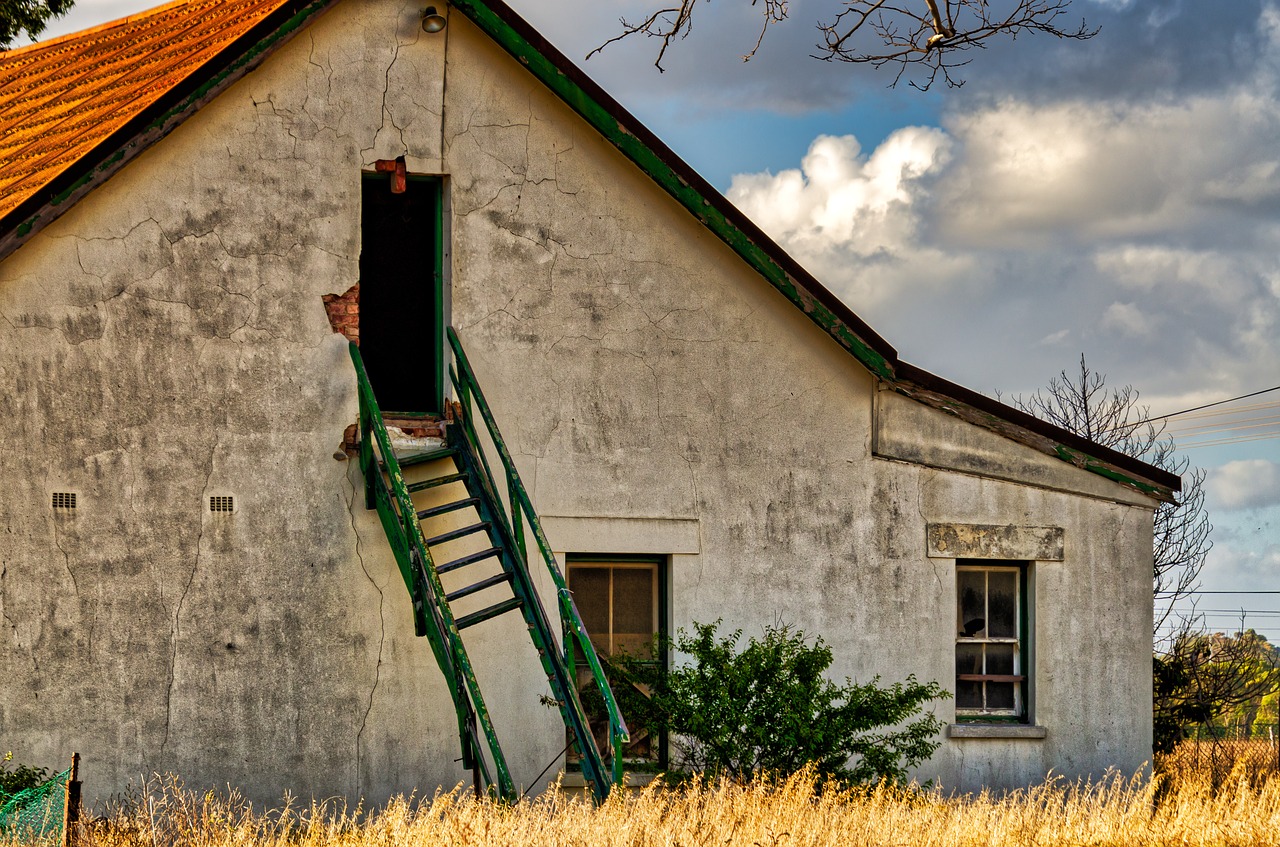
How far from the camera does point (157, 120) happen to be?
10.5 m

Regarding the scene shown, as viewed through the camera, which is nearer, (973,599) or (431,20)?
(431,20)

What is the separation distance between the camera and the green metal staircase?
9.70 metres

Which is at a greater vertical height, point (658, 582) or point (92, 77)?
point (92, 77)

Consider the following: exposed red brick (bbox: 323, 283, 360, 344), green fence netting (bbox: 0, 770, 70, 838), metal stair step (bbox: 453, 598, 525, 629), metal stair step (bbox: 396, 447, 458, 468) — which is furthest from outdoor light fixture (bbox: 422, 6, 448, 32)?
green fence netting (bbox: 0, 770, 70, 838)

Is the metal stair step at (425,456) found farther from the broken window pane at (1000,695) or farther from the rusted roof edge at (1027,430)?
the broken window pane at (1000,695)

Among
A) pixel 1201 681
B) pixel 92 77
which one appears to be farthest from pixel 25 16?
pixel 1201 681

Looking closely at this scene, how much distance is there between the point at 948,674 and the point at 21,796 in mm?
7170

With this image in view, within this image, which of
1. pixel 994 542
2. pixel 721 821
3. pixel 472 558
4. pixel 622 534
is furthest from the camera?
pixel 994 542

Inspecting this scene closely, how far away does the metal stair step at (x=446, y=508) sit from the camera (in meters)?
10.4

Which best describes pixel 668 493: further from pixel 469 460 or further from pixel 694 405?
pixel 469 460

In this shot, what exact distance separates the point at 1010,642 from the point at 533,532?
180 inches

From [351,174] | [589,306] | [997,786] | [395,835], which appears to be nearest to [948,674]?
[997,786]

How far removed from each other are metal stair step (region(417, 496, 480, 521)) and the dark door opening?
114 centimetres

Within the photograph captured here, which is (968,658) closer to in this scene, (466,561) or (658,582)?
(658,582)
